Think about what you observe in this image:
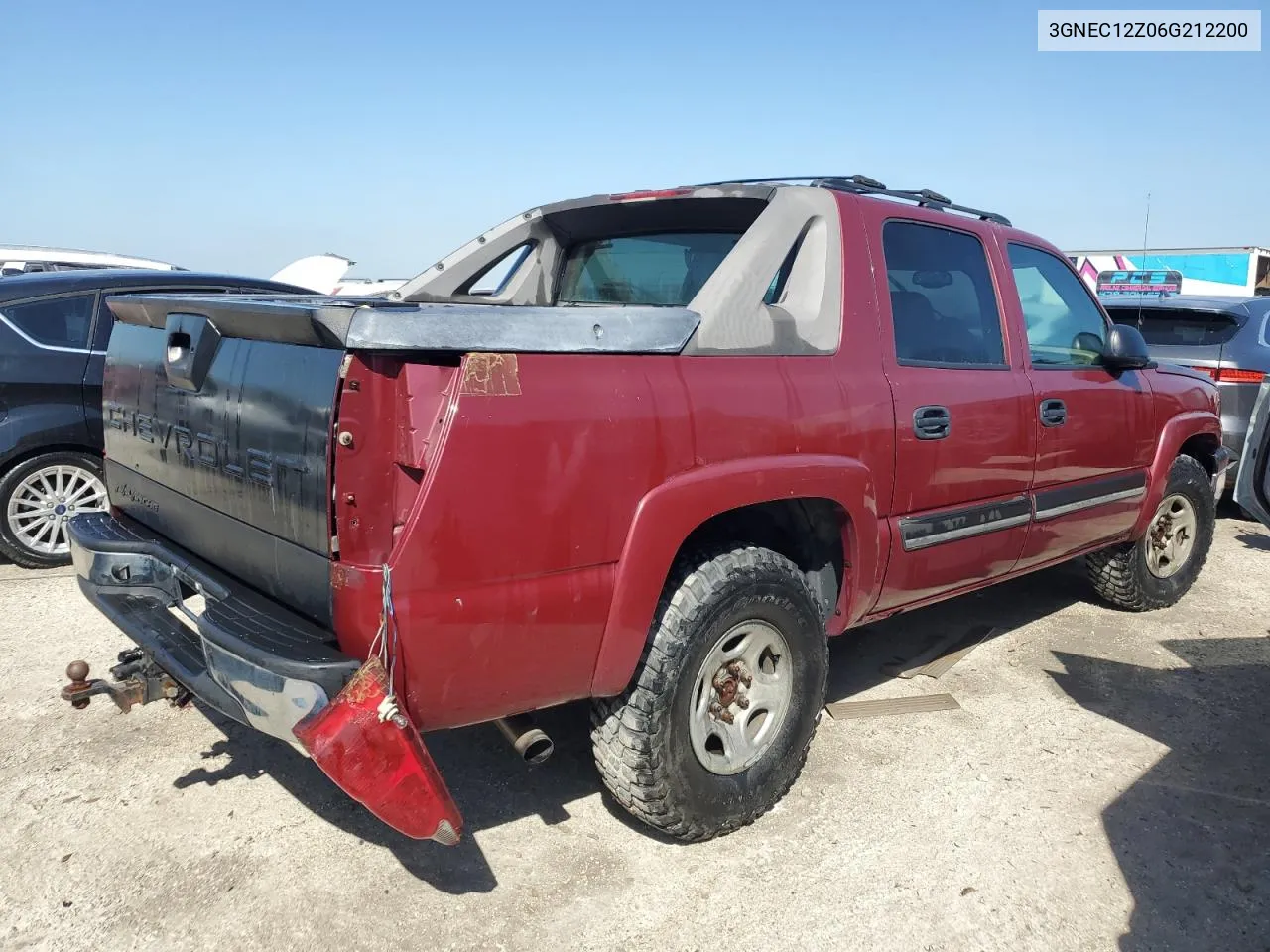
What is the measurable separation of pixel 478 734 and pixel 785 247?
2.09 meters

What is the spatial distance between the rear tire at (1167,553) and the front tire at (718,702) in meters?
2.69

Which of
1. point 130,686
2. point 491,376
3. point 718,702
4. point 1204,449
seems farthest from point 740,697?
point 1204,449

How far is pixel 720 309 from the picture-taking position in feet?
9.23

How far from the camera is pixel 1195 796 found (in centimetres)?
333

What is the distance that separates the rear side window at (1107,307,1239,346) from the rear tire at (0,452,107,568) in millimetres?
6993

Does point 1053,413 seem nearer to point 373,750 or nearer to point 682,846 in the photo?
point 682,846

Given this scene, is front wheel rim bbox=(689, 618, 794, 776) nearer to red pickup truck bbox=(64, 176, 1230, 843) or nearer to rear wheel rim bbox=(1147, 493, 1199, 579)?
red pickup truck bbox=(64, 176, 1230, 843)

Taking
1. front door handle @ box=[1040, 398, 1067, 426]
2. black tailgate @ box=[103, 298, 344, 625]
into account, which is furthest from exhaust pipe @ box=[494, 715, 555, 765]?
front door handle @ box=[1040, 398, 1067, 426]

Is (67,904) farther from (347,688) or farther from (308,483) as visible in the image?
(308,483)

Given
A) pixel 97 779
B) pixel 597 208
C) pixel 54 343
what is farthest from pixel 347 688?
pixel 54 343

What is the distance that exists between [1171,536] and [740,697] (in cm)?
347

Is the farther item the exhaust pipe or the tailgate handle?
the tailgate handle

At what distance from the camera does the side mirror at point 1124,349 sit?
418 centimetres

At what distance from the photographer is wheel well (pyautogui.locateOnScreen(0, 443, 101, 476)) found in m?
5.41
